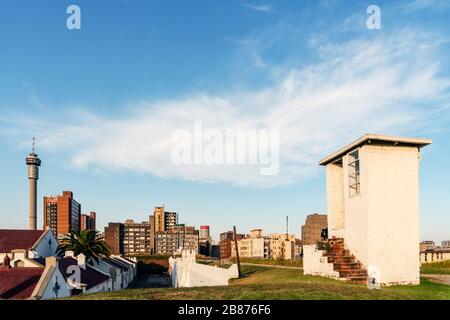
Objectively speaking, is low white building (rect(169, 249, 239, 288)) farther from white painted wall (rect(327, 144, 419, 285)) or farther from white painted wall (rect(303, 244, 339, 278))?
white painted wall (rect(327, 144, 419, 285))

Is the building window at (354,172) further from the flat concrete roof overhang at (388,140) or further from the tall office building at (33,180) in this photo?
the tall office building at (33,180)

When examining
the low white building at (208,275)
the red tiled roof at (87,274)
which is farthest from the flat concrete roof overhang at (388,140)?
the red tiled roof at (87,274)

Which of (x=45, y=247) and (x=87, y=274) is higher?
(x=45, y=247)

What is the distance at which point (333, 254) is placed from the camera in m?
20.0

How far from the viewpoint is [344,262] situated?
18.7 m

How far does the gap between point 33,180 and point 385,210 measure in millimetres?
127569

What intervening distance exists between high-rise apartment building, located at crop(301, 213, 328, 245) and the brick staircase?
122951 millimetres

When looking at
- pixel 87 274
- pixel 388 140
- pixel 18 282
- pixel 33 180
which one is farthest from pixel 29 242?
pixel 33 180

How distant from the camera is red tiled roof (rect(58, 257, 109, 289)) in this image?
116ft

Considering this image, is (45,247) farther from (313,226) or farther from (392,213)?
(313,226)

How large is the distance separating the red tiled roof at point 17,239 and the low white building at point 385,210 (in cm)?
4730
